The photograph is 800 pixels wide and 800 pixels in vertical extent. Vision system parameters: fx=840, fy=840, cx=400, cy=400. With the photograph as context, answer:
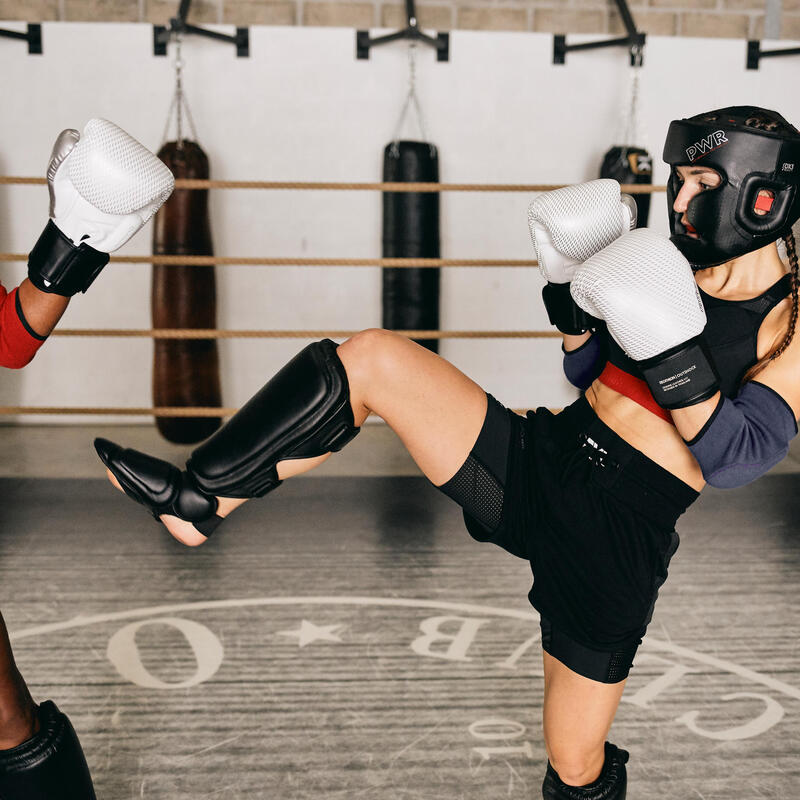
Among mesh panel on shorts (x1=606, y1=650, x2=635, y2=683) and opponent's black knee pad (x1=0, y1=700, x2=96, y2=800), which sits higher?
mesh panel on shorts (x1=606, y1=650, x2=635, y2=683)

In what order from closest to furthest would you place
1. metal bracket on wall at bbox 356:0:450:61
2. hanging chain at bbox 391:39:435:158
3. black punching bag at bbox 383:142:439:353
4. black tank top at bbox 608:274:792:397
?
black tank top at bbox 608:274:792:397 < metal bracket on wall at bbox 356:0:450:61 < black punching bag at bbox 383:142:439:353 < hanging chain at bbox 391:39:435:158

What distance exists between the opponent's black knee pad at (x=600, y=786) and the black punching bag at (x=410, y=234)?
8.54 ft

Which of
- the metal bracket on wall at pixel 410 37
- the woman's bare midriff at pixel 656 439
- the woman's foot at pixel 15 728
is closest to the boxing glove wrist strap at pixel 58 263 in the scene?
the woman's foot at pixel 15 728

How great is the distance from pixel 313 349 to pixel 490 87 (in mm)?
3167

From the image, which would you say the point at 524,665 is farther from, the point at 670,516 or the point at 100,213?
the point at 100,213

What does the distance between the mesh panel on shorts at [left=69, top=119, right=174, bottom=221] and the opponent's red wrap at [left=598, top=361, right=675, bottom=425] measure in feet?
2.49

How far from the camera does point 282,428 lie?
3.82ft

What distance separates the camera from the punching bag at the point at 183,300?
3.52 meters

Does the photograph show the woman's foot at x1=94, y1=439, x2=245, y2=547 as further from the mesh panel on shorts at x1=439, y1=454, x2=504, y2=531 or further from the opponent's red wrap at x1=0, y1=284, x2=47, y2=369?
the mesh panel on shorts at x1=439, y1=454, x2=504, y2=531

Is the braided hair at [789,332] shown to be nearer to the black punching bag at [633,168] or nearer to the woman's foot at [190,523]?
the woman's foot at [190,523]

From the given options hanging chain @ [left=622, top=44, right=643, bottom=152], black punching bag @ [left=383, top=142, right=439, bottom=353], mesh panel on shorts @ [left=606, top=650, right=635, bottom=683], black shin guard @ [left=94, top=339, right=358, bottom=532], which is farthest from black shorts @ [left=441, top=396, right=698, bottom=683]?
hanging chain @ [left=622, top=44, right=643, bottom=152]

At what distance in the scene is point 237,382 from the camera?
13.7ft

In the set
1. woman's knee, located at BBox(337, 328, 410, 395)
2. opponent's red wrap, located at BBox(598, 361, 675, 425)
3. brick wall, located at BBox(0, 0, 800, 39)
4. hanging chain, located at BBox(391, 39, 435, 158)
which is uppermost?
brick wall, located at BBox(0, 0, 800, 39)

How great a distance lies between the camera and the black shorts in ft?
3.94
